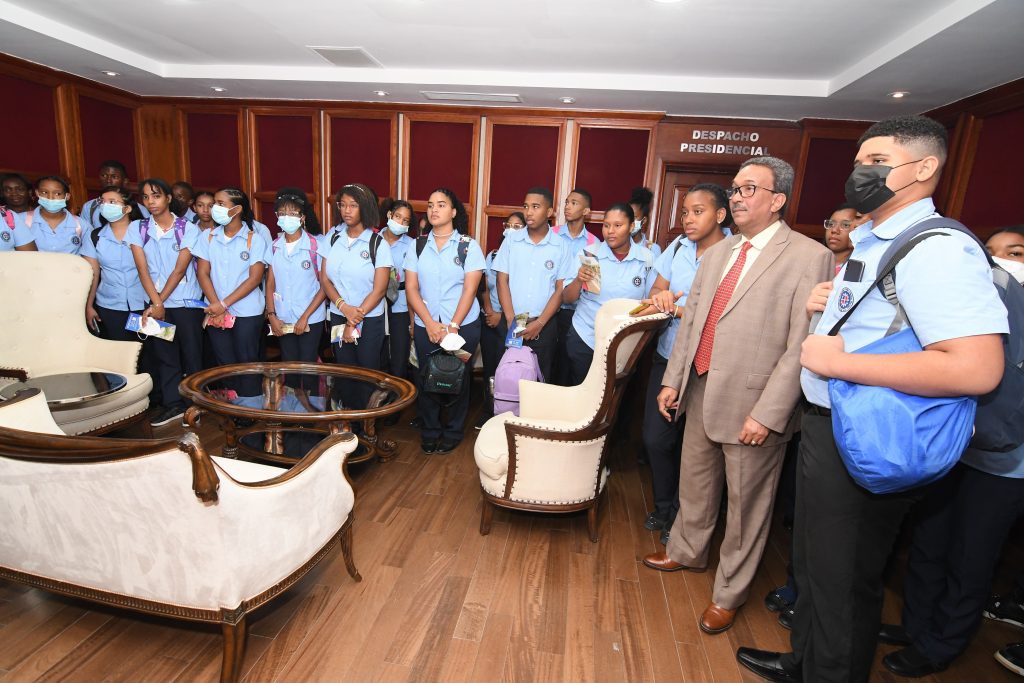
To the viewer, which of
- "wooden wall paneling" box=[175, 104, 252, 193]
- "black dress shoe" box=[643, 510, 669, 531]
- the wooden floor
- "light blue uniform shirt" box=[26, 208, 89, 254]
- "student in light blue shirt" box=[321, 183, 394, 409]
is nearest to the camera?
the wooden floor

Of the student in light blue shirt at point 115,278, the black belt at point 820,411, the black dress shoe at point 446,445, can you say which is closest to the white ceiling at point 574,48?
the student in light blue shirt at point 115,278

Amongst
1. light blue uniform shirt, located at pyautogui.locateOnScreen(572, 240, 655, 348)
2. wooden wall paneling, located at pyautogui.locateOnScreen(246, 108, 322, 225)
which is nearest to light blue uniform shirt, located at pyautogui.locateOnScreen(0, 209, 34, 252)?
wooden wall paneling, located at pyautogui.locateOnScreen(246, 108, 322, 225)

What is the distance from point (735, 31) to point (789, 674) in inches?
138

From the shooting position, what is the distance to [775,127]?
527 centimetres

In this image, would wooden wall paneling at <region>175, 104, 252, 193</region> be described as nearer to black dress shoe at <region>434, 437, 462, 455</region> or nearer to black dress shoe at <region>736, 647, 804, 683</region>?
black dress shoe at <region>434, 437, 462, 455</region>

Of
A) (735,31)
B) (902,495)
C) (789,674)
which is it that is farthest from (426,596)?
(735,31)

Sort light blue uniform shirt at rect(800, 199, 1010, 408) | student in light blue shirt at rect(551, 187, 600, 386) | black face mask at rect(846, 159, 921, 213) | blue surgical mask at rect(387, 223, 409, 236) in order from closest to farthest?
light blue uniform shirt at rect(800, 199, 1010, 408) < black face mask at rect(846, 159, 921, 213) < student in light blue shirt at rect(551, 187, 600, 386) < blue surgical mask at rect(387, 223, 409, 236)

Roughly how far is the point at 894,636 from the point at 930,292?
1.53 metres

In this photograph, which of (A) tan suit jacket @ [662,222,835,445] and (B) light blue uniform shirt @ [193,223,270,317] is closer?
(A) tan suit jacket @ [662,222,835,445]

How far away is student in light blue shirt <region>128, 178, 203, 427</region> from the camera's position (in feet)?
12.1

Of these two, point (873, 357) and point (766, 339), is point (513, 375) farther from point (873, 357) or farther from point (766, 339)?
point (873, 357)

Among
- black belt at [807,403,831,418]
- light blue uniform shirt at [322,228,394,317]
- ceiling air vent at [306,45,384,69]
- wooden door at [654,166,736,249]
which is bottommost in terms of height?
black belt at [807,403,831,418]

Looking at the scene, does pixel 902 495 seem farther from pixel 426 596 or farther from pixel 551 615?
pixel 426 596

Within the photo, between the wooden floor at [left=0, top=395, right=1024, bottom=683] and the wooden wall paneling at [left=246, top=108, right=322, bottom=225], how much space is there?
185 inches
